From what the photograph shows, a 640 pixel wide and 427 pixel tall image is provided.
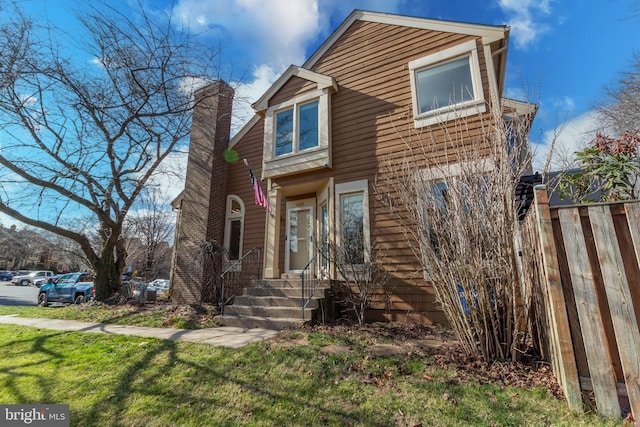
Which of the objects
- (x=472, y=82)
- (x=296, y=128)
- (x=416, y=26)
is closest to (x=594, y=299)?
(x=472, y=82)

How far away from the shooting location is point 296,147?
28.1 feet

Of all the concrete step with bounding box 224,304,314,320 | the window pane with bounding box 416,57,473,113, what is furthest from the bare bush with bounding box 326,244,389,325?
the window pane with bounding box 416,57,473,113

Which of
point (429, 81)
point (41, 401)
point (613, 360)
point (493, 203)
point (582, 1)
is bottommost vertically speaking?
point (41, 401)

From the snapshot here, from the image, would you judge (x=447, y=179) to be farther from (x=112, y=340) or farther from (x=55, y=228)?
(x=55, y=228)

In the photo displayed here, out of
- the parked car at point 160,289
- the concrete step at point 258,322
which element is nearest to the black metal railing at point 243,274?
the concrete step at point 258,322

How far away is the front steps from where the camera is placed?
5.86 metres

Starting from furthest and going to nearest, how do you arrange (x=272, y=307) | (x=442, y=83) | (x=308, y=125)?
1. (x=308, y=125)
2. (x=442, y=83)
3. (x=272, y=307)

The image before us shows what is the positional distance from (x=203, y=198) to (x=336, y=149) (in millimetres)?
4909

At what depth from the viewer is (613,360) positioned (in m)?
2.55

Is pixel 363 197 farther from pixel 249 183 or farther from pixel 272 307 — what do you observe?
pixel 249 183

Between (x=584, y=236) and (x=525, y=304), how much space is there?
47.9 inches

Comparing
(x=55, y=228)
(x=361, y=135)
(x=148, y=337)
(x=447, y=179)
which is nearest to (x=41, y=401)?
(x=148, y=337)

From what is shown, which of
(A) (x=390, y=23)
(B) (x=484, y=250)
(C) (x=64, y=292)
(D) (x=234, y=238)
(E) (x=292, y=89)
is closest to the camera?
(B) (x=484, y=250)

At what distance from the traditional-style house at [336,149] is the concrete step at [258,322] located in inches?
8.1
